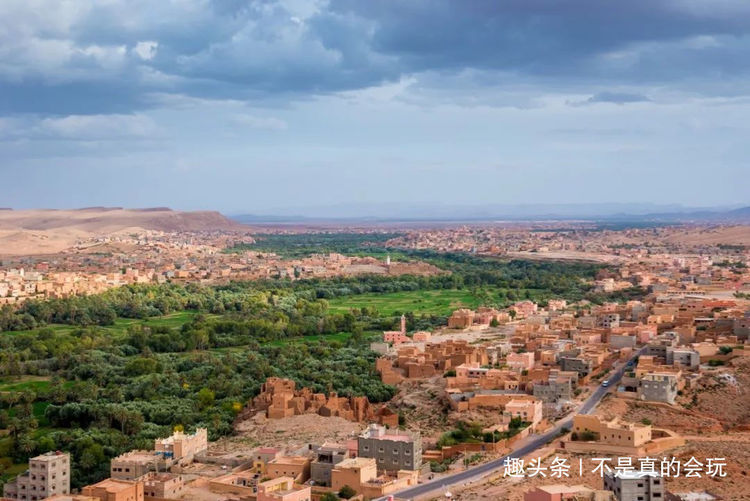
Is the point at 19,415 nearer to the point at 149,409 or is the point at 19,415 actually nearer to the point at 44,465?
the point at 149,409

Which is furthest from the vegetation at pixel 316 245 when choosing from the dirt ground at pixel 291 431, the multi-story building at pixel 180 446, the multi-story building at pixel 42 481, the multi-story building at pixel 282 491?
the multi-story building at pixel 282 491

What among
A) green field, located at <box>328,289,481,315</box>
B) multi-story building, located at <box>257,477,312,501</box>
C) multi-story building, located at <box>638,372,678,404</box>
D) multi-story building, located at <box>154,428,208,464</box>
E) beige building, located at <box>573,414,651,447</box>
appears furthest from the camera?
green field, located at <box>328,289,481,315</box>

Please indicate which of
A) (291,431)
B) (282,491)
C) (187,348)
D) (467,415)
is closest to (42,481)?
(282,491)

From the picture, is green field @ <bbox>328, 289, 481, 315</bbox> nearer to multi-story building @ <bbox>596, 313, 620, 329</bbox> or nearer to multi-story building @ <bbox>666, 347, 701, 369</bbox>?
multi-story building @ <bbox>596, 313, 620, 329</bbox>

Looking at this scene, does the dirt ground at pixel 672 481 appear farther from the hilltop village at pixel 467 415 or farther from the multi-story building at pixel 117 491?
the multi-story building at pixel 117 491

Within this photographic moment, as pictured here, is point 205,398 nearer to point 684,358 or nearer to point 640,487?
point 684,358

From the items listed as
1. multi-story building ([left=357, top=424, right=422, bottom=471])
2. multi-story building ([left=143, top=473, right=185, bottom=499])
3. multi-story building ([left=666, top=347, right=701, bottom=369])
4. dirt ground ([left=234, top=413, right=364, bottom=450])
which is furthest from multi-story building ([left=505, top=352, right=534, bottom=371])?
multi-story building ([left=143, top=473, right=185, bottom=499])
